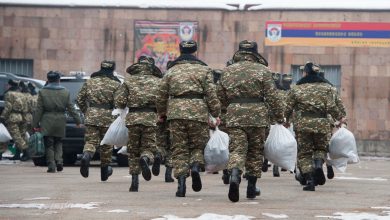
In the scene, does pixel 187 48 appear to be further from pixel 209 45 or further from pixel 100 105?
pixel 209 45

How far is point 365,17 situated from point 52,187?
71.7ft

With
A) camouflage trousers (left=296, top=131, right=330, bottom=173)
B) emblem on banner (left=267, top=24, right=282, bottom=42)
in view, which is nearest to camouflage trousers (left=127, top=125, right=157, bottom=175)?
camouflage trousers (left=296, top=131, right=330, bottom=173)

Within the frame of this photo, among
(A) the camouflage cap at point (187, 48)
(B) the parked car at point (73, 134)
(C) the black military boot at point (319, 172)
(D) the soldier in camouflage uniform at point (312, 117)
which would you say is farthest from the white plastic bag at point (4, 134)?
(A) the camouflage cap at point (187, 48)

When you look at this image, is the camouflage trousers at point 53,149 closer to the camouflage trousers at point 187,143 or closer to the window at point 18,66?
the camouflage trousers at point 187,143

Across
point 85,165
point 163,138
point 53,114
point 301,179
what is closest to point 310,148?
point 301,179

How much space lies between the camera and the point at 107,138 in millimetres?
16219

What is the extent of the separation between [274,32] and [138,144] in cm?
2168

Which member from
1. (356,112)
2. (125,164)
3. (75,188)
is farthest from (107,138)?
(356,112)

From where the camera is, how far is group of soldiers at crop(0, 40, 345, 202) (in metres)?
13.9

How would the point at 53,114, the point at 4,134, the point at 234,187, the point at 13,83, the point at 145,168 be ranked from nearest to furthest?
the point at 234,187, the point at 145,168, the point at 53,114, the point at 4,134, the point at 13,83

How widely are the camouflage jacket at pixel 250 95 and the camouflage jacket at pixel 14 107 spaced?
11674 millimetres

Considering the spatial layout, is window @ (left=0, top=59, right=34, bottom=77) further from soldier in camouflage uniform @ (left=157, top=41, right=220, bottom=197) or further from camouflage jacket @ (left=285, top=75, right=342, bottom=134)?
soldier in camouflage uniform @ (left=157, top=41, right=220, bottom=197)

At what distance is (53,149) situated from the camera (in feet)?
69.2

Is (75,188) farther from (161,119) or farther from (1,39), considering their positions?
Result: (1,39)
